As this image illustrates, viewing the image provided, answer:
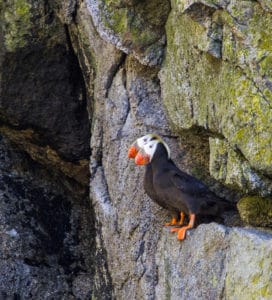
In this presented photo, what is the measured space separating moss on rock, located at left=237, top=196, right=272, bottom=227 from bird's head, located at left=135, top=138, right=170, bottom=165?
990 mm

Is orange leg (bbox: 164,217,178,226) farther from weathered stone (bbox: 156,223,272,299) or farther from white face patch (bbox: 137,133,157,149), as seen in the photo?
white face patch (bbox: 137,133,157,149)

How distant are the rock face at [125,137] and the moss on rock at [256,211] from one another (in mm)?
25

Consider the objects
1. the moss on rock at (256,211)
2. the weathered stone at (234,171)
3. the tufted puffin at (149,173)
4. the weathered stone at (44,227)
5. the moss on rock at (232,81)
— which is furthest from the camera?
the weathered stone at (44,227)

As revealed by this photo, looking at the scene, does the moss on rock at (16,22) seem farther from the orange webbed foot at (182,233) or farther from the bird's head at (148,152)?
the orange webbed foot at (182,233)

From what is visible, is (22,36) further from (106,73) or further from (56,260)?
(56,260)

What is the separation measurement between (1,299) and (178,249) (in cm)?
366

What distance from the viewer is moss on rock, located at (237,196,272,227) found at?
28.1 feet

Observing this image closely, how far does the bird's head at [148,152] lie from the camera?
9.45 m

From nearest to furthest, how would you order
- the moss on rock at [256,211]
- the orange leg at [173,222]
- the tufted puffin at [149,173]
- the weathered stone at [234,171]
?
the weathered stone at [234,171], the moss on rock at [256,211], the tufted puffin at [149,173], the orange leg at [173,222]

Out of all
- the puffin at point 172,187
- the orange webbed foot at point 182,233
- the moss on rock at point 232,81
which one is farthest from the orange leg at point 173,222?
the moss on rock at point 232,81

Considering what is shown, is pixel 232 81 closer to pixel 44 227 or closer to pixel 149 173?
pixel 149 173

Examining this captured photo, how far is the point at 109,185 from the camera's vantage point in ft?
34.0

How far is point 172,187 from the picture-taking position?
30.1ft

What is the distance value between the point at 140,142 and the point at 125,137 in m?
0.60
